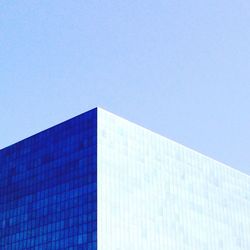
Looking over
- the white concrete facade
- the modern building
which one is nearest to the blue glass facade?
the modern building

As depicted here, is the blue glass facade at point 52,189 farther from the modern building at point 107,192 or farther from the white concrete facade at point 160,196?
the white concrete facade at point 160,196

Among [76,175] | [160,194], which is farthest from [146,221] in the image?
[76,175]

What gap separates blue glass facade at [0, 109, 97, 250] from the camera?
307ft

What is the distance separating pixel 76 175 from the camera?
96812 mm

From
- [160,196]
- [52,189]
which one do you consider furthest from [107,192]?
[160,196]

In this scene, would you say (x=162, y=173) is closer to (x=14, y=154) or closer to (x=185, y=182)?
(x=185, y=182)

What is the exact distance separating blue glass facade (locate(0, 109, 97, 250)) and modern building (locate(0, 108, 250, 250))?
0.49ft

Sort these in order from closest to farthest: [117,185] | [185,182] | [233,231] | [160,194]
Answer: [117,185] → [160,194] → [185,182] → [233,231]

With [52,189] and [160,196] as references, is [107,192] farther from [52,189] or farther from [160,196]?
[160,196]

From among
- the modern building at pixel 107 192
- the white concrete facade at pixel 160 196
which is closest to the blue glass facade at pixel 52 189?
the modern building at pixel 107 192

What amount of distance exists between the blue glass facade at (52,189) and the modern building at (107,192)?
0.15 metres

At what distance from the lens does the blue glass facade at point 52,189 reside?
3686 inches

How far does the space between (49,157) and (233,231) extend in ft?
123

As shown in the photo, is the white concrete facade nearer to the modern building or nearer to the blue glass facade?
the modern building
